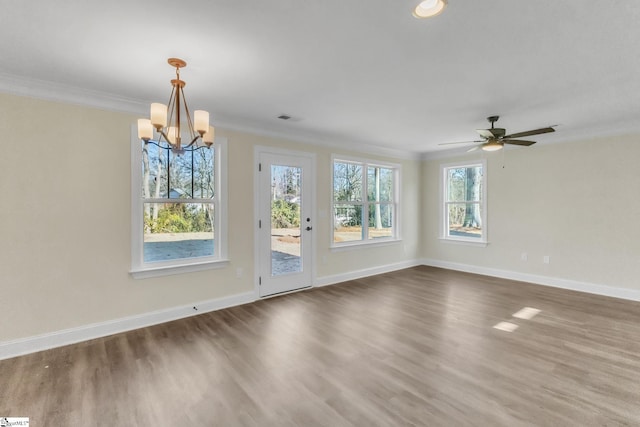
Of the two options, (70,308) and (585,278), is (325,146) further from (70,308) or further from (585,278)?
(585,278)

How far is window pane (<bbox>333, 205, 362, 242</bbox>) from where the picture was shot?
5.39m

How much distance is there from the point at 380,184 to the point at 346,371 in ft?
14.1

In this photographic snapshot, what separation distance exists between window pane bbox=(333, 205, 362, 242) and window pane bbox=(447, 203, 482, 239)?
85.6 inches

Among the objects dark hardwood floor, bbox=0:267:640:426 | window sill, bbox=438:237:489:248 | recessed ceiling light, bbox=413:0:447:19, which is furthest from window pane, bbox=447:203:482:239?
recessed ceiling light, bbox=413:0:447:19

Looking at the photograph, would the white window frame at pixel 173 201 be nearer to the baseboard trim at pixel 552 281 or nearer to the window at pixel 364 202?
the window at pixel 364 202

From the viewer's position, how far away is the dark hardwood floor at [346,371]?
1911mm

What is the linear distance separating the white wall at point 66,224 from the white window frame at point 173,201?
0.07 meters

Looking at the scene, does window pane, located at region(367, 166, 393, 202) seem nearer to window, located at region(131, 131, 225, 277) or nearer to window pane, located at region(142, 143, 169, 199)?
window, located at region(131, 131, 225, 277)

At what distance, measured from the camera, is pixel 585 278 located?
A: 15.2 ft

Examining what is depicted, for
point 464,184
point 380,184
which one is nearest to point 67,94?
point 380,184

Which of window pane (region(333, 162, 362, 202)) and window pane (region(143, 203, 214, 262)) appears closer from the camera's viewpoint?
window pane (region(143, 203, 214, 262))

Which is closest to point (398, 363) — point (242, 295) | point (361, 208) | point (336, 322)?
point (336, 322)

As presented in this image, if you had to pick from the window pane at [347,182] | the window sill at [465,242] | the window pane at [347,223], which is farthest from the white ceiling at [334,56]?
the window sill at [465,242]

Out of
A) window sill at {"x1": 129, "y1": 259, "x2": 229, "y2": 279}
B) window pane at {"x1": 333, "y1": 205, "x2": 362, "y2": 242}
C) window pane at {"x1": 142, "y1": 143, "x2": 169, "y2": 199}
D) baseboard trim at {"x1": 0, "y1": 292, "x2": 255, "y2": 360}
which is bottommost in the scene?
baseboard trim at {"x1": 0, "y1": 292, "x2": 255, "y2": 360}
